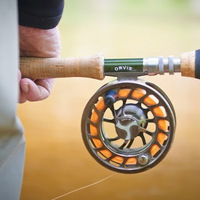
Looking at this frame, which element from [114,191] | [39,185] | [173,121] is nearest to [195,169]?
[114,191]

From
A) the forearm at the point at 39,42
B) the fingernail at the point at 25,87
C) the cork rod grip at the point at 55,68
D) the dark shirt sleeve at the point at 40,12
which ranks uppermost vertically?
the dark shirt sleeve at the point at 40,12

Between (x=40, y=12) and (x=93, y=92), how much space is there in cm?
158

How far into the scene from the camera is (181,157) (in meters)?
2.26

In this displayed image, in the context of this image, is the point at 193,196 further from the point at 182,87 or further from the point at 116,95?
the point at 116,95

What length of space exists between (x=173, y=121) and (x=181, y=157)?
48.7 inches

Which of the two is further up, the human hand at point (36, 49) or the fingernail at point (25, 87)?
the human hand at point (36, 49)

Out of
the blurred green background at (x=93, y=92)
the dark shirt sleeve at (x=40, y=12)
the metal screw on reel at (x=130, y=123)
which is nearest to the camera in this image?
the dark shirt sleeve at (x=40, y=12)

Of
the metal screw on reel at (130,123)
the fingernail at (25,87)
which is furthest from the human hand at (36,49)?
the metal screw on reel at (130,123)

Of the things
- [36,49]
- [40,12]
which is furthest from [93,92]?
[40,12]

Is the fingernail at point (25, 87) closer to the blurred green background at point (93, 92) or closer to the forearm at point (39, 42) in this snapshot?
the forearm at point (39, 42)

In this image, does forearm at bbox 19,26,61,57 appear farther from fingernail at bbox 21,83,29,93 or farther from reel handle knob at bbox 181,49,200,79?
reel handle knob at bbox 181,49,200,79

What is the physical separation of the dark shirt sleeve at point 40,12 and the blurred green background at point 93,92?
4.29 ft

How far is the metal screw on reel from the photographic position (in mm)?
1067

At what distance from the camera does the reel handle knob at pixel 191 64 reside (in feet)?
3.51
